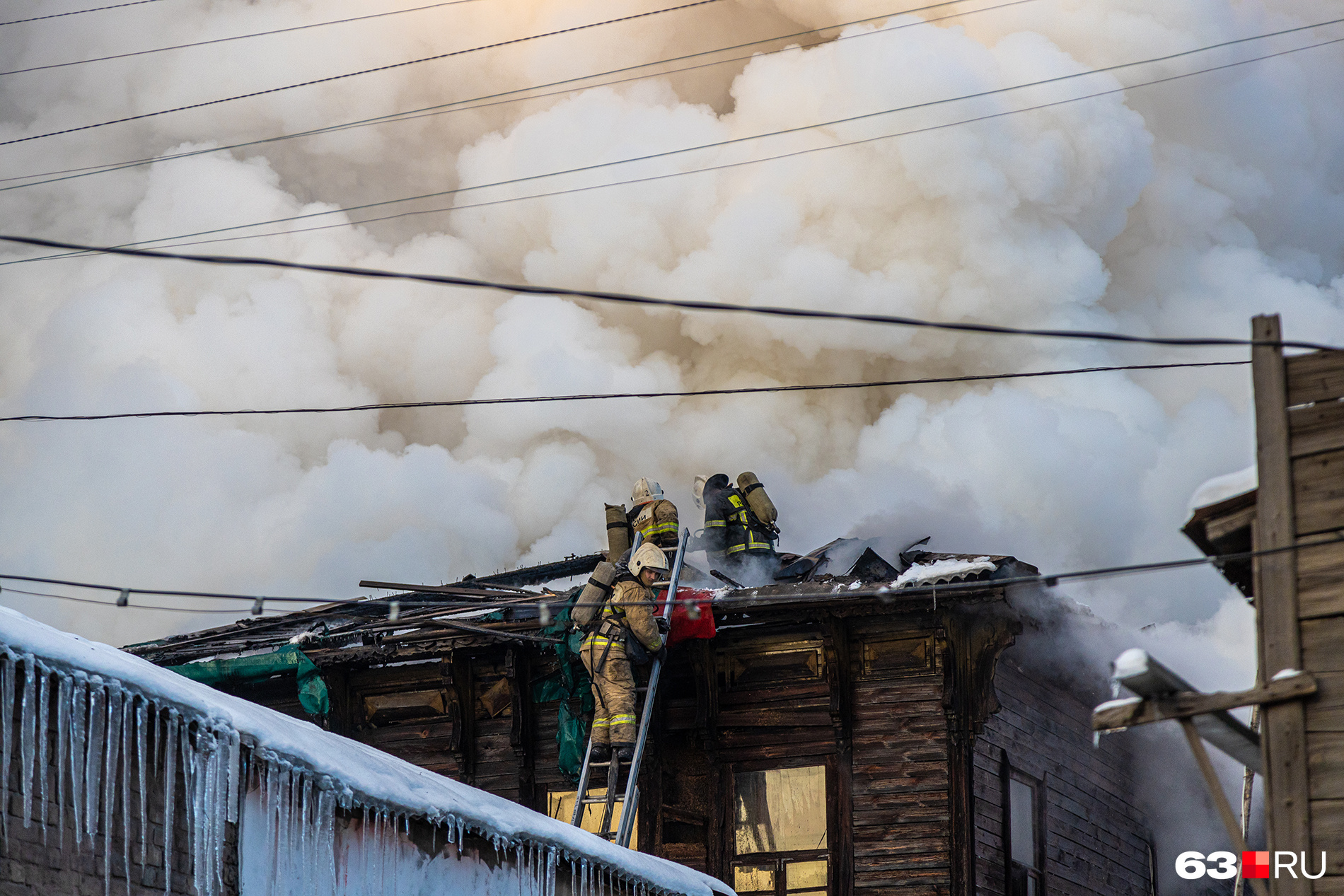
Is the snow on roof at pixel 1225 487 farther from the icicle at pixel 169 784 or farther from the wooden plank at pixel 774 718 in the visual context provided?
the wooden plank at pixel 774 718

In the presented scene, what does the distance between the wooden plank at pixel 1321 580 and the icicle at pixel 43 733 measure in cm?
683

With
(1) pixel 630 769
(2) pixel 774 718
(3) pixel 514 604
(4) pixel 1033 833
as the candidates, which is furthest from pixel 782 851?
(3) pixel 514 604

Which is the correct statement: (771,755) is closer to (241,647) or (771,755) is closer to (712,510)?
(712,510)

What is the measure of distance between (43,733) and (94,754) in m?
0.39

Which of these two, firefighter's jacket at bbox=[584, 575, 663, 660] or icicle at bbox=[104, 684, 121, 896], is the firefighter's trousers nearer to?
firefighter's jacket at bbox=[584, 575, 663, 660]

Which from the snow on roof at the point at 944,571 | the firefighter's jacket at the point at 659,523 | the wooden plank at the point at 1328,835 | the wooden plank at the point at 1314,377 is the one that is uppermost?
the firefighter's jacket at the point at 659,523

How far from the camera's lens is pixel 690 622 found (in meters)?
14.6

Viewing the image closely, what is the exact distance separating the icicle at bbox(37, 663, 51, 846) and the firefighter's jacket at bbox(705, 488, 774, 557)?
365 inches

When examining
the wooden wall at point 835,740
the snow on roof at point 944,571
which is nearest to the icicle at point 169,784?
the wooden wall at point 835,740

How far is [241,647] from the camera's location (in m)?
17.5

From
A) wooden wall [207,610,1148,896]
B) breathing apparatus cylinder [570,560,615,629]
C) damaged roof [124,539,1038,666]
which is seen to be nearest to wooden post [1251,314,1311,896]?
damaged roof [124,539,1038,666]

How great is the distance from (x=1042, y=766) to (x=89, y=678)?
1144 cm

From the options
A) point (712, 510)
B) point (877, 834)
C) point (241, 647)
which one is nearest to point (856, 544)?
point (712, 510)

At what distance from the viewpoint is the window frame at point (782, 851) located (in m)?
14.8
